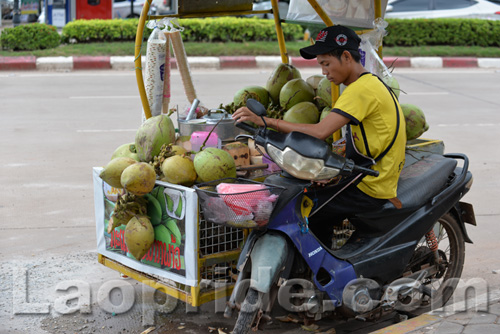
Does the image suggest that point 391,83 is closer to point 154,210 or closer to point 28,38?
point 154,210

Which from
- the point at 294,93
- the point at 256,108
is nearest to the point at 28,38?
the point at 294,93

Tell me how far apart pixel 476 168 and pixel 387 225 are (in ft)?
12.3

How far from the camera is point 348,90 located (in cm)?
290

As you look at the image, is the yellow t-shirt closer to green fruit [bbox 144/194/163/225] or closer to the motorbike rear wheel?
the motorbike rear wheel

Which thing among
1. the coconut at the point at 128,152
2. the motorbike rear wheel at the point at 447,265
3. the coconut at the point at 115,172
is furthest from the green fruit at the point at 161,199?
the motorbike rear wheel at the point at 447,265

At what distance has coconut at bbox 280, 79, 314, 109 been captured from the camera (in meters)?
3.96

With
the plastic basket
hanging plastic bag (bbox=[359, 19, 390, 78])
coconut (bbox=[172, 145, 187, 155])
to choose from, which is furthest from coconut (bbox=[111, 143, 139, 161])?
hanging plastic bag (bbox=[359, 19, 390, 78])

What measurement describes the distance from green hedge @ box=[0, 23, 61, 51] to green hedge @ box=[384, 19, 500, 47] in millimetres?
7594

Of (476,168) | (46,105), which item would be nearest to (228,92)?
(46,105)

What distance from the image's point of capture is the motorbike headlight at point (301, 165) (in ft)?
8.61

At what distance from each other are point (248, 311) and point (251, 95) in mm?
1754

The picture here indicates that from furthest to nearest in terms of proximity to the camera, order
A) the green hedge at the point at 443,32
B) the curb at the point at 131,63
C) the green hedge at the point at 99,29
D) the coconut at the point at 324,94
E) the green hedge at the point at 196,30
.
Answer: the green hedge at the point at 443,32 < the green hedge at the point at 99,29 < the green hedge at the point at 196,30 < the curb at the point at 131,63 < the coconut at the point at 324,94

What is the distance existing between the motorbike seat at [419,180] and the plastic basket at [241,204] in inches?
24.6

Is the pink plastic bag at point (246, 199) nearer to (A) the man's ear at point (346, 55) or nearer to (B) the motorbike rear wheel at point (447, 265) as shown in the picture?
(A) the man's ear at point (346, 55)
